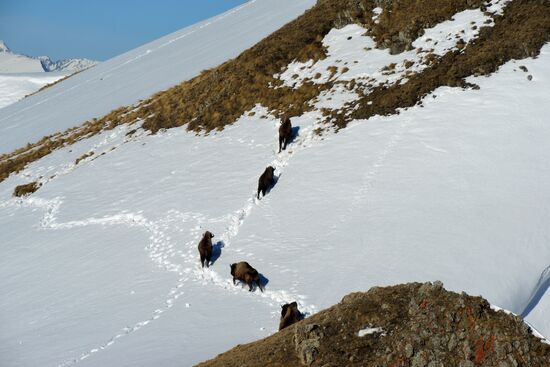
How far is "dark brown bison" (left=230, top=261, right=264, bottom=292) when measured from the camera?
54.1 feet

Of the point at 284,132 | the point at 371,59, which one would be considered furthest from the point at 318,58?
the point at 284,132

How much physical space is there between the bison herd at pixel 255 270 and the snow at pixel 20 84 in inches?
4460

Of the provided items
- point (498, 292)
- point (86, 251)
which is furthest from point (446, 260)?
point (86, 251)

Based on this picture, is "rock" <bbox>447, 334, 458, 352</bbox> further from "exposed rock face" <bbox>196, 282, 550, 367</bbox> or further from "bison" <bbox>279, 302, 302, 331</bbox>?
"bison" <bbox>279, 302, 302, 331</bbox>

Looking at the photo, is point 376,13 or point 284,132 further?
point 376,13

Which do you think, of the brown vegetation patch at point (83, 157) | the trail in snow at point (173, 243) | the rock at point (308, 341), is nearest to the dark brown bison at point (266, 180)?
the trail in snow at point (173, 243)

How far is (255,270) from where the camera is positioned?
16.5 m

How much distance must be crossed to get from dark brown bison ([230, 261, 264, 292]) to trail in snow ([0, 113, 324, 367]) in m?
0.32

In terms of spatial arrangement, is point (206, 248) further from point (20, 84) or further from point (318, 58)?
point (20, 84)

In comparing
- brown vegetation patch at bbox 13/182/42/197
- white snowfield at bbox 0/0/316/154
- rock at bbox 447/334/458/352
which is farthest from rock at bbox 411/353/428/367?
white snowfield at bbox 0/0/316/154

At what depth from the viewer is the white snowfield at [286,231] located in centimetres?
1515

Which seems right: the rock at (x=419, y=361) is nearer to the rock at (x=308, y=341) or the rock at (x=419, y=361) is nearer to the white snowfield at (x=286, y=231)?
the white snowfield at (x=286, y=231)

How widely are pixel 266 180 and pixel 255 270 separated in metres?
6.16

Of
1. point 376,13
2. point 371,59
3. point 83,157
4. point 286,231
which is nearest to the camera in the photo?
point 286,231
